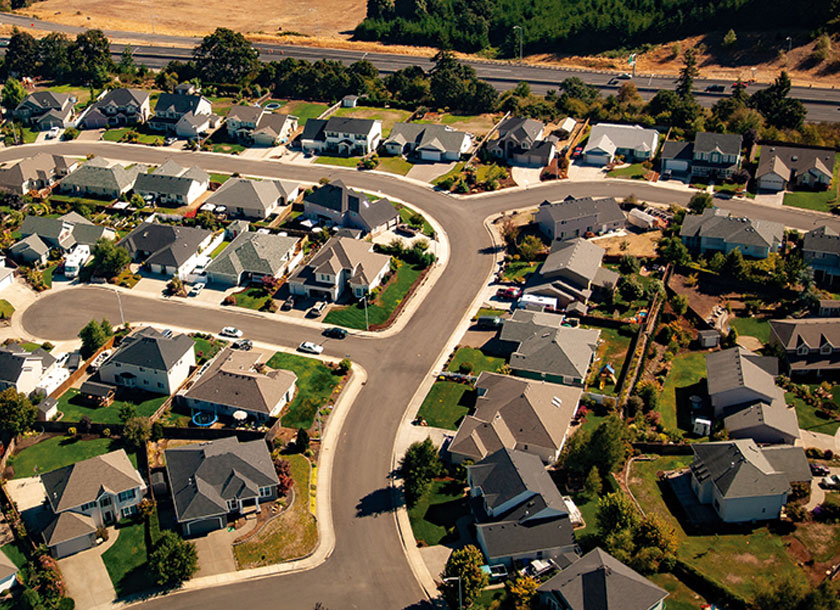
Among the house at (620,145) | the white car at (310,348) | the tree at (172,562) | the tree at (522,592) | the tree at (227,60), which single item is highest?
the tree at (227,60)

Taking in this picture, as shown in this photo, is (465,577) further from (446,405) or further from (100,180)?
(100,180)

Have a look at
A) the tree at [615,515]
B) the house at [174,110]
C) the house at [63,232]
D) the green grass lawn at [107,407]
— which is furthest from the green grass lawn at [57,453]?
the house at [174,110]

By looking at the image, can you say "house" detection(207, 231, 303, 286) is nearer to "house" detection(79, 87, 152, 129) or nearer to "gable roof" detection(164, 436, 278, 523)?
Result: "gable roof" detection(164, 436, 278, 523)

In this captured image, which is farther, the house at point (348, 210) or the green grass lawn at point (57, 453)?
the house at point (348, 210)

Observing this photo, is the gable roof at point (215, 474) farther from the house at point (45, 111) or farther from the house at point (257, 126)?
the house at point (45, 111)

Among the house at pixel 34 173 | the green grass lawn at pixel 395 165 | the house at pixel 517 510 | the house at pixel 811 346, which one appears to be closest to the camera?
the house at pixel 517 510

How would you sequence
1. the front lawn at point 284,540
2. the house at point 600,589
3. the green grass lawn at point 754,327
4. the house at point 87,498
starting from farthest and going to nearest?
the green grass lawn at point 754,327 → the house at point 87,498 → the front lawn at point 284,540 → the house at point 600,589

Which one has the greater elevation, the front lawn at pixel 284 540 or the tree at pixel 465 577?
the tree at pixel 465 577
